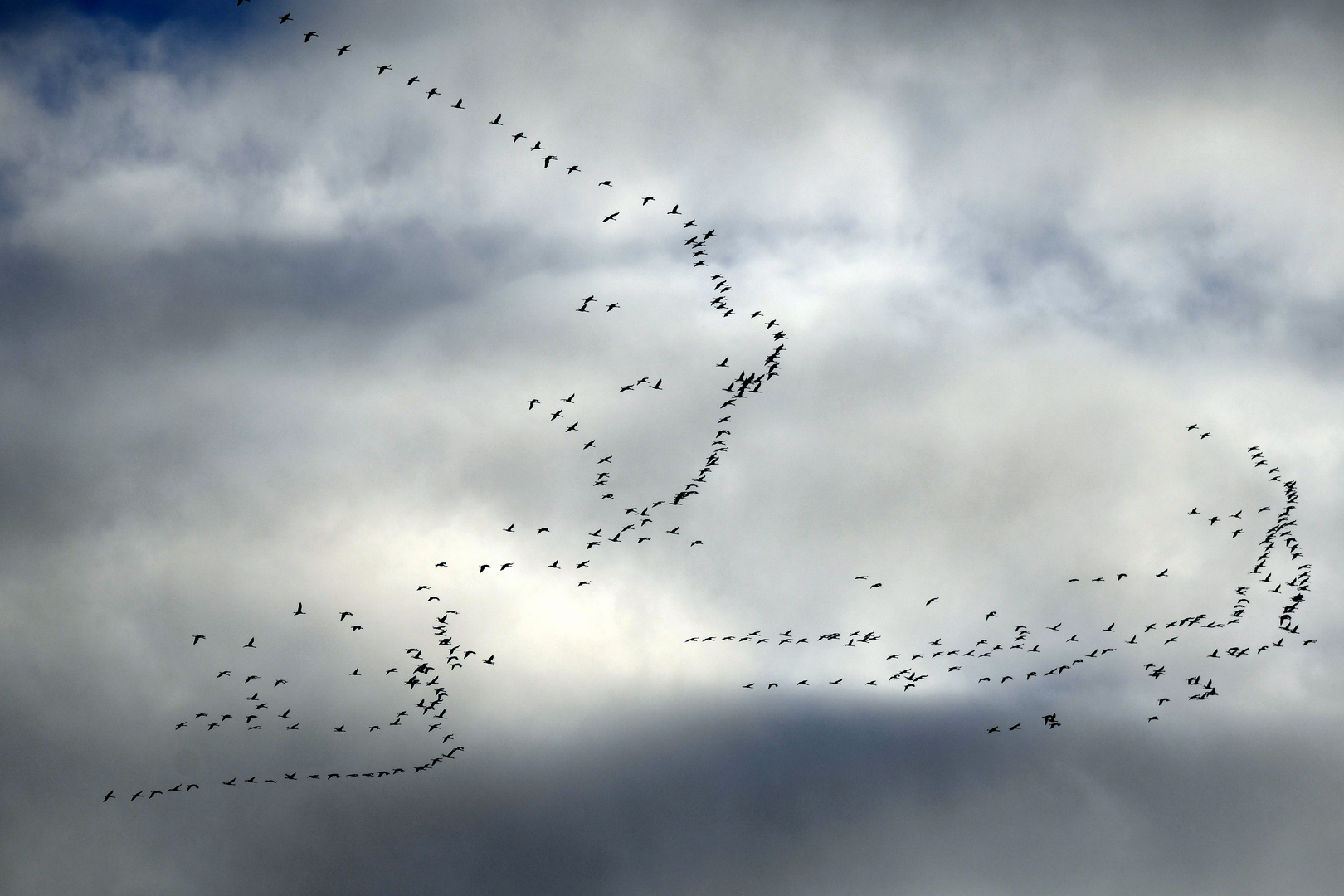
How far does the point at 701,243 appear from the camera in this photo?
399 ft

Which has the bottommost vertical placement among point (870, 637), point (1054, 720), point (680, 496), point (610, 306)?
point (1054, 720)

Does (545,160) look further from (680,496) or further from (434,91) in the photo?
(680,496)

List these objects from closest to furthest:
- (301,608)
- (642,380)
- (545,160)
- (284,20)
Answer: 1. (284,20)
2. (545,160)
3. (642,380)
4. (301,608)

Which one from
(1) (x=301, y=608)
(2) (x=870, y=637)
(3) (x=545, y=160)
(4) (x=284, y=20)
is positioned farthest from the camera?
(2) (x=870, y=637)

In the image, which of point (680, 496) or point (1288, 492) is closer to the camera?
point (680, 496)

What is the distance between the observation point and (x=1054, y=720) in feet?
426

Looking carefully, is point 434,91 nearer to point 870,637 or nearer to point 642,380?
point 642,380

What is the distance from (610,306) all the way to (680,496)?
25429 millimetres

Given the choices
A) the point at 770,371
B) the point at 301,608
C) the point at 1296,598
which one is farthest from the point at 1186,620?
the point at 301,608

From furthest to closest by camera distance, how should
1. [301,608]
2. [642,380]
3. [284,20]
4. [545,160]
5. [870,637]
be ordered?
[870,637] < [301,608] < [642,380] < [545,160] < [284,20]

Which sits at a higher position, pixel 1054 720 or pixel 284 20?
pixel 284 20

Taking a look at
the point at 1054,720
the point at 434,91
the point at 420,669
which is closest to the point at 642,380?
the point at 434,91

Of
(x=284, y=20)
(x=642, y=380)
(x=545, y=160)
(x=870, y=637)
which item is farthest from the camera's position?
(x=870, y=637)

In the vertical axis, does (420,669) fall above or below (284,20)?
below
